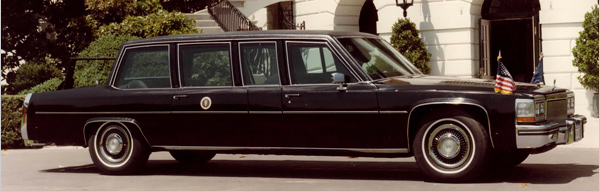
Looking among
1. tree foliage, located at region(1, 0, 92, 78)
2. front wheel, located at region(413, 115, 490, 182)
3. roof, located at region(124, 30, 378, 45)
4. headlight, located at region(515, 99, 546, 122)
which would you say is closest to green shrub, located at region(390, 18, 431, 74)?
tree foliage, located at region(1, 0, 92, 78)

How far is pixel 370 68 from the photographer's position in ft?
35.4

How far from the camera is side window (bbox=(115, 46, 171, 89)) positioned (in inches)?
466

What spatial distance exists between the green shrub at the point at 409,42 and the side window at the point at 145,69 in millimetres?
11794

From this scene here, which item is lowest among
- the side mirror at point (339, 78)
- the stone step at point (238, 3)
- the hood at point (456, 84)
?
the hood at point (456, 84)

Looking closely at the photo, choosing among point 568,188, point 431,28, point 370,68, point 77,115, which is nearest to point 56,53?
point 431,28

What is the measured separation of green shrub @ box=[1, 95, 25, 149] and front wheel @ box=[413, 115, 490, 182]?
9645 mm

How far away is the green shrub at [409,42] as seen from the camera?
76.1ft

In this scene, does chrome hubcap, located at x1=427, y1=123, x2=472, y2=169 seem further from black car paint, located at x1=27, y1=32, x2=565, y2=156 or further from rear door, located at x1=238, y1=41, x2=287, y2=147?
rear door, located at x1=238, y1=41, x2=287, y2=147

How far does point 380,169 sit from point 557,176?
2125 mm

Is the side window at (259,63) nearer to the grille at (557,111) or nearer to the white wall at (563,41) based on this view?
the grille at (557,111)

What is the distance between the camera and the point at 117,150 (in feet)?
39.5

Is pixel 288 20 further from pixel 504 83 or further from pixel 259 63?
pixel 504 83

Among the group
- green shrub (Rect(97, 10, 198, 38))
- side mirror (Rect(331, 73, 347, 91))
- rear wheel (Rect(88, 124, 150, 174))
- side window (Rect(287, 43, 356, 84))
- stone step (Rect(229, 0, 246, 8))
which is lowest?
rear wheel (Rect(88, 124, 150, 174))

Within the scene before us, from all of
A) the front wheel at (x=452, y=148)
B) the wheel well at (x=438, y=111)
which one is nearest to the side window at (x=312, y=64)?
the wheel well at (x=438, y=111)
